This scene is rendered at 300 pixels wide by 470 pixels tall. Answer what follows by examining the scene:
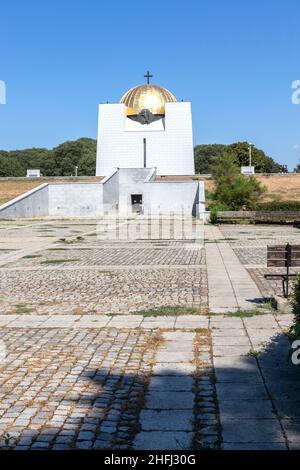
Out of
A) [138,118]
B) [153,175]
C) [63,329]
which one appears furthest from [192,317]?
[138,118]

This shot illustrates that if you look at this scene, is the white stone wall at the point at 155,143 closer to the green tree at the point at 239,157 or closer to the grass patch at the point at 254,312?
the green tree at the point at 239,157

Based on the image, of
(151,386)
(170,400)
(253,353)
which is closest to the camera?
(170,400)

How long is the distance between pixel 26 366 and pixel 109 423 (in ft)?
5.43

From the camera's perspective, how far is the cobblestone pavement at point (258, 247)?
963 cm

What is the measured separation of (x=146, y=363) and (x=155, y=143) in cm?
5083

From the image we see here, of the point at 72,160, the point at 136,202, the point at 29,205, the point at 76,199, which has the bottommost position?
the point at 29,205

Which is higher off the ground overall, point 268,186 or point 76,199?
point 268,186

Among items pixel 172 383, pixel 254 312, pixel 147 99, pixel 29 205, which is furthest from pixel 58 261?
pixel 147 99

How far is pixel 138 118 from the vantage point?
55.8 meters

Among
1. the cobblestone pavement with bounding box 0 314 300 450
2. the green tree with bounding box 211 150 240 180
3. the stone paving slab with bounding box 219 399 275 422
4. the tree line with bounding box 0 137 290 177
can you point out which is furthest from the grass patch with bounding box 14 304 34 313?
the tree line with bounding box 0 137 290 177

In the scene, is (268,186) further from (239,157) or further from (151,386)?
(151,386)

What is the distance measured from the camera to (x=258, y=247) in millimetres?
15789

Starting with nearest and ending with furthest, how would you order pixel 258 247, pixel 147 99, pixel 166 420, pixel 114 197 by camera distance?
pixel 166 420
pixel 258 247
pixel 114 197
pixel 147 99

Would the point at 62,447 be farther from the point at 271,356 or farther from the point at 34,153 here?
the point at 34,153
